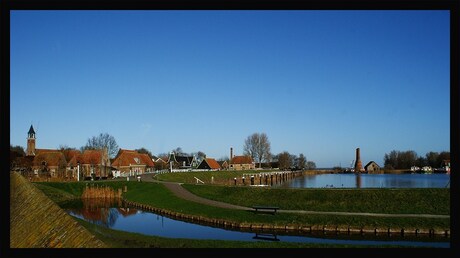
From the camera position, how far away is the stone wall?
5.73 m

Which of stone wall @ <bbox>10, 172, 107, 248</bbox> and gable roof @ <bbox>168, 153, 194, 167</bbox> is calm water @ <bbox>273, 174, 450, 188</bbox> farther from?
stone wall @ <bbox>10, 172, 107, 248</bbox>

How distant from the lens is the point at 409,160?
99.2m

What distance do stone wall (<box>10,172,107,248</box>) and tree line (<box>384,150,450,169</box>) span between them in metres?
99.1

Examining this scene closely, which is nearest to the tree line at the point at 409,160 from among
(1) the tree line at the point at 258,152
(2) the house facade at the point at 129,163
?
(1) the tree line at the point at 258,152

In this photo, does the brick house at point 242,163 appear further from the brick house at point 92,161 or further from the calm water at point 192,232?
the calm water at point 192,232

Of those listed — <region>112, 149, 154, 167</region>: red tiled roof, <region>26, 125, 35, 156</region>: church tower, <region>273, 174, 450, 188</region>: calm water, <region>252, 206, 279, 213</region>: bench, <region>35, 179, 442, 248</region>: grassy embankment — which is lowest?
<region>273, 174, 450, 188</region>: calm water

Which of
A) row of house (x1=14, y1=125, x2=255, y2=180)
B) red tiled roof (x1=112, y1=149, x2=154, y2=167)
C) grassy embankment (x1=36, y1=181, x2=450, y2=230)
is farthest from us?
red tiled roof (x1=112, y1=149, x2=154, y2=167)

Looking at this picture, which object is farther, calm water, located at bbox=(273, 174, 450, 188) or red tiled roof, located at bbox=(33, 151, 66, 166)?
red tiled roof, located at bbox=(33, 151, 66, 166)

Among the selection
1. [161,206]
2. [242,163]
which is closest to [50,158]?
[161,206]

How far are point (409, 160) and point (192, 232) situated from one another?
94.4m

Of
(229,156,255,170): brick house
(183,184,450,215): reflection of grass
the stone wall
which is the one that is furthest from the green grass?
the stone wall

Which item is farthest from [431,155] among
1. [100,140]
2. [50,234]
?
[50,234]

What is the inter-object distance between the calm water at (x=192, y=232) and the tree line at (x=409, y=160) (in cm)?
8722
